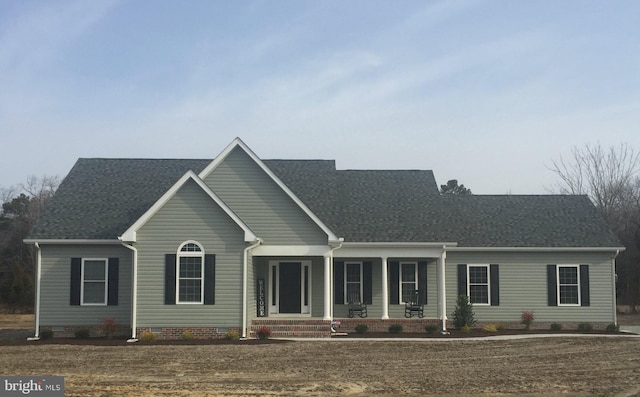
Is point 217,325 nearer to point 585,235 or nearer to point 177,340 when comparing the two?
point 177,340

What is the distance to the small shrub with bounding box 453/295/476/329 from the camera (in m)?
25.4

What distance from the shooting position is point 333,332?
24.5 meters

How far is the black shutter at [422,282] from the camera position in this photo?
1035 inches

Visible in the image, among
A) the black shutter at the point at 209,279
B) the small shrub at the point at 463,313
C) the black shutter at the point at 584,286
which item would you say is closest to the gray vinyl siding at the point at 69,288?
the black shutter at the point at 209,279

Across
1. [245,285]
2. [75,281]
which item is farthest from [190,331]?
[75,281]

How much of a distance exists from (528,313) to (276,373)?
14163 mm

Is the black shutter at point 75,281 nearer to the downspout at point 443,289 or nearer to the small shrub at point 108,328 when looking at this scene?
the small shrub at point 108,328

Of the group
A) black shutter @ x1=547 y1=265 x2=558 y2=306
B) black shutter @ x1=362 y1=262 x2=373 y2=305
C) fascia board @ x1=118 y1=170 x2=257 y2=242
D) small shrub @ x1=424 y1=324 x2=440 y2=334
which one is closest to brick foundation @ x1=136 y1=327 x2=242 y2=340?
fascia board @ x1=118 y1=170 x2=257 y2=242

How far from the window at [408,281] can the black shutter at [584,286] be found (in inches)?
242

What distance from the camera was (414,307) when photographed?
25812 mm

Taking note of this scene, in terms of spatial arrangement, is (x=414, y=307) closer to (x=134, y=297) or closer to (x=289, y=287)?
(x=289, y=287)

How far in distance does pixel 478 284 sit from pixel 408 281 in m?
2.65

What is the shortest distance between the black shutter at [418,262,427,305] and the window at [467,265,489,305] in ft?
5.60

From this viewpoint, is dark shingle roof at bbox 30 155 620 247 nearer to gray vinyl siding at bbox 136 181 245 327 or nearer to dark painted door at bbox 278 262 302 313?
dark painted door at bbox 278 262 302 313
